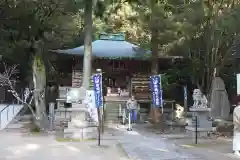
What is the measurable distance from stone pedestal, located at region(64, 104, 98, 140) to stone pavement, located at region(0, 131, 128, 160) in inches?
27.3

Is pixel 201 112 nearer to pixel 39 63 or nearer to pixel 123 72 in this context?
pixel 39 63

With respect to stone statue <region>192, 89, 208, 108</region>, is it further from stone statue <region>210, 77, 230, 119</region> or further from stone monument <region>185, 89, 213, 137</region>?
stone statue <region>210, 77, 230, 119</region>

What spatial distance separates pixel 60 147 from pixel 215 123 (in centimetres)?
844


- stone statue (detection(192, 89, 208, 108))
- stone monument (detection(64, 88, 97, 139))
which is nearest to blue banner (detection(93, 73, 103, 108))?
stone monument (detection(64, 88, 97, 139))

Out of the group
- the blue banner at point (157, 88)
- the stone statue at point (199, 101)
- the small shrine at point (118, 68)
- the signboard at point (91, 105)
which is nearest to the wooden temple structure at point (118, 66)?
the small shrine at point (118, 68)

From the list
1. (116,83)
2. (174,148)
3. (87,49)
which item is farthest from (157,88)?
(116,83)

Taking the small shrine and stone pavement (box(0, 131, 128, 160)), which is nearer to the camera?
stone pavement (box(0, 131, 128, 160))

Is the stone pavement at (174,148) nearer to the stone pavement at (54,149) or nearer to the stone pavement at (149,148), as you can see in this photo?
the stone pavement at (149,148)

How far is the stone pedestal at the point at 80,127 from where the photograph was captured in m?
15.0

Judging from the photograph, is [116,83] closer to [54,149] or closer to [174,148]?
[174,148]

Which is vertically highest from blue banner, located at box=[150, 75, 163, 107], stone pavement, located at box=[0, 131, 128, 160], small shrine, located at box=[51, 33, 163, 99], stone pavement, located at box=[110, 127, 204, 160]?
small shrine, located at box=[51, 33, 163, 99]

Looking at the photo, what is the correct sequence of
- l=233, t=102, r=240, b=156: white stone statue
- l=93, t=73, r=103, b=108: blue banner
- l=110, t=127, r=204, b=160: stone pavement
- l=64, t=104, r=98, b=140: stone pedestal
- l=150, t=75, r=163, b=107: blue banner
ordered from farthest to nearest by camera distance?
1. l=150, t=75, r=163, b=107: blue banner
2. l=64, t=104, r=98, b=140: stone pedestal
3. l=93, t=73, r=103, b=108: blue banner
4. l=233, t=102, r=240, b=156: white stone statue
5. l=110, t=127, r=204, b=160: stone pavement

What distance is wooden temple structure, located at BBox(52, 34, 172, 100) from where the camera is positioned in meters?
26.1

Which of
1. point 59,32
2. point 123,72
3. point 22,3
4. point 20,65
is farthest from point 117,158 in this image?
point 20,65
